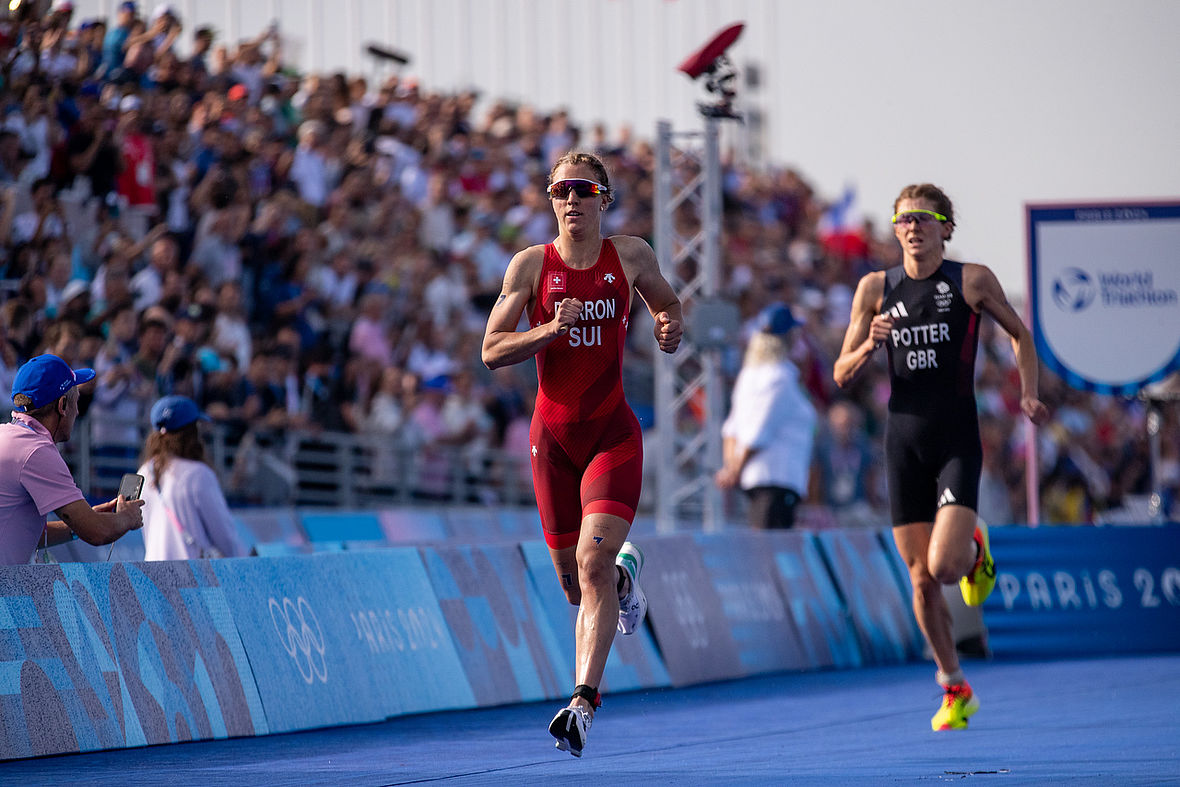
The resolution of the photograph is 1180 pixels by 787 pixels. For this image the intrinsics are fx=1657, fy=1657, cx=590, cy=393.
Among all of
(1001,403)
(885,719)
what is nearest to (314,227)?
(885,719)

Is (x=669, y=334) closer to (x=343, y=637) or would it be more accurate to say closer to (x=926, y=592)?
(x=926, y=592)

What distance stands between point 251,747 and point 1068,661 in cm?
841

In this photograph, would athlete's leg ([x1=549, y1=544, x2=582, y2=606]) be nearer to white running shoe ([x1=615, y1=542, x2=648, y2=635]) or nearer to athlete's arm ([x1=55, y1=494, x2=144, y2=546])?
white running shoe ([x1=615, y1=542, x2=648, y2=635])

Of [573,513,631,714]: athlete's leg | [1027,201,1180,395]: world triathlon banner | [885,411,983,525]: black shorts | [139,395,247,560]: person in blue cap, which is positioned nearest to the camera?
[573,513,631,714]: athlete's leg

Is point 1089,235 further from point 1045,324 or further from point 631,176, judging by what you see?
point 631,176

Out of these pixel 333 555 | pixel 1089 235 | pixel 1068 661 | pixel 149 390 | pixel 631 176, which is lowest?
pixel 1068 661

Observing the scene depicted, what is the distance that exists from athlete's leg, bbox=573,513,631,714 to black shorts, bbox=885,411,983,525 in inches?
87.3

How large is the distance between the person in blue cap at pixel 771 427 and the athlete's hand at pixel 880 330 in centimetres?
489

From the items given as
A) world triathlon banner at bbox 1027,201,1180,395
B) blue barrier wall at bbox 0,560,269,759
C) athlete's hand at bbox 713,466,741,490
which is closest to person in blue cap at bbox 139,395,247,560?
blue barrier wall at bbox 0,560,269,759

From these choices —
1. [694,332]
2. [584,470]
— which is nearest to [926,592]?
[584,470]

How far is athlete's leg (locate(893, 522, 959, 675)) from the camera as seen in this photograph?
871 cm

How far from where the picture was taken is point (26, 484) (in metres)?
7.51

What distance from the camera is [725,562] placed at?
42.5 ft

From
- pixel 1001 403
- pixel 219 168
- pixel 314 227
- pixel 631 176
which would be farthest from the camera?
pixel 1001 403
